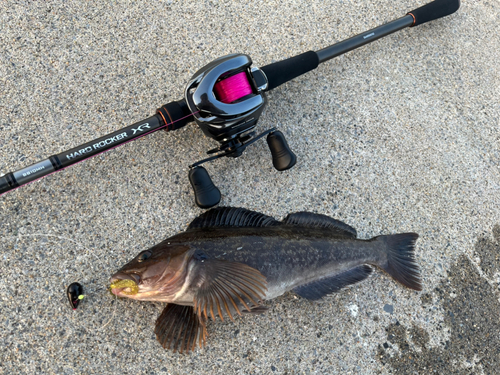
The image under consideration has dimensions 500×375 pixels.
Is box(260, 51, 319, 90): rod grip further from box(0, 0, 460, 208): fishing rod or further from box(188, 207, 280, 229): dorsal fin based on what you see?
box(188, 207, 280, 229): dorsal fin

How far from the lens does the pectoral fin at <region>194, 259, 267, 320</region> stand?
1951mm

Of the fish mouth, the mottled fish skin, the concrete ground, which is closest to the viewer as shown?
the fish mouth

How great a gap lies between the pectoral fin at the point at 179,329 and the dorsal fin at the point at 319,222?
2.97 feet

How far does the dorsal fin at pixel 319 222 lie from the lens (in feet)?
7.98

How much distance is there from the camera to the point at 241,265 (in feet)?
6.57

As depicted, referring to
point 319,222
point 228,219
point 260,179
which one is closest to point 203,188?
point 228,219

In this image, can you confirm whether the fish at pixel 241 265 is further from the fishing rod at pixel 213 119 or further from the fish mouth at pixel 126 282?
the fishing rod at pixel 213 119

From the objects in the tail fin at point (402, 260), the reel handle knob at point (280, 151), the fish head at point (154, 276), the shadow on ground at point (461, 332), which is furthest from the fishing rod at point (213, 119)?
the shadow on ground at point (461, 332)

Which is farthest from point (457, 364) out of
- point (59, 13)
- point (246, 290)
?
point (59, 13)

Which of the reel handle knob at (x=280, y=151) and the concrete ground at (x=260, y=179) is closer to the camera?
the concrete ground at (x=260, y=179)

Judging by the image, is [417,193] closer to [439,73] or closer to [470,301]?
[470,301]

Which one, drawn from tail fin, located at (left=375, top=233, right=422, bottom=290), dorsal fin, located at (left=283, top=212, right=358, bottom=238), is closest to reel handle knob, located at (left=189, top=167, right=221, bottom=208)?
dorsal fin, located at (left=283, top=212, right=358, bottom=238)

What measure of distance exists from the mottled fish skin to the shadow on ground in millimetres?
727

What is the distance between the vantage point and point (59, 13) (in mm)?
2629
